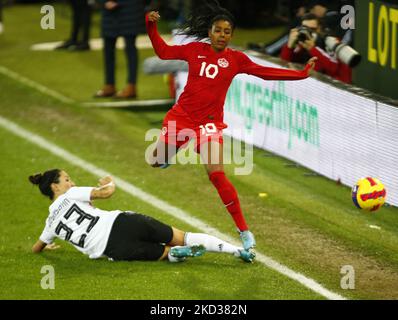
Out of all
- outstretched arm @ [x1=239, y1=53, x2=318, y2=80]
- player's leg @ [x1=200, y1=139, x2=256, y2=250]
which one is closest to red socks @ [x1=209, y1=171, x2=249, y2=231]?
player's leg @ [x1=200, y1=139, x2=256, y2=250]

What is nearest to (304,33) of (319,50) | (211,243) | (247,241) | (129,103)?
(319,50)

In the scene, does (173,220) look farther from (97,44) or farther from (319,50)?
(97,44)

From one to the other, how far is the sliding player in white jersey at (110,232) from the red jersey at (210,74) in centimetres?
113

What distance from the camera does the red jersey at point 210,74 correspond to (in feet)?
31.5

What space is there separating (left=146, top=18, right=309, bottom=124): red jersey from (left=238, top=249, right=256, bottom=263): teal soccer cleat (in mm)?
1277

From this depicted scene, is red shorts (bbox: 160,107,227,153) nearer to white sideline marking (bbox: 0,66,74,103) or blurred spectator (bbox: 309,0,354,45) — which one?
blurred spectator (bbox: 309,0,354,45)

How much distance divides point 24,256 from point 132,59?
721 cm

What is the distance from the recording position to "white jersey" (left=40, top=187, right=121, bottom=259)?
9.02 m

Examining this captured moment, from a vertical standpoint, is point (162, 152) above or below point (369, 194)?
above

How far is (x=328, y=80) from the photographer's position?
1231cm

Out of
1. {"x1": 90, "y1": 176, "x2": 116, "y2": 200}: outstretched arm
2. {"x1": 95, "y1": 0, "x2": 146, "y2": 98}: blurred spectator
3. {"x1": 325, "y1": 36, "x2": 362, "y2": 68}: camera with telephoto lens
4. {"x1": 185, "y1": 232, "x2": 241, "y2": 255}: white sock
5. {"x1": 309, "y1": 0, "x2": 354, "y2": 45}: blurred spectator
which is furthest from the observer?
{"x1": 95, "y1": 0, "x2": 146, "y2": 98}: blurred spectator

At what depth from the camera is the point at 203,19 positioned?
396 inches

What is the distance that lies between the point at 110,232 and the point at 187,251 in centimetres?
68
